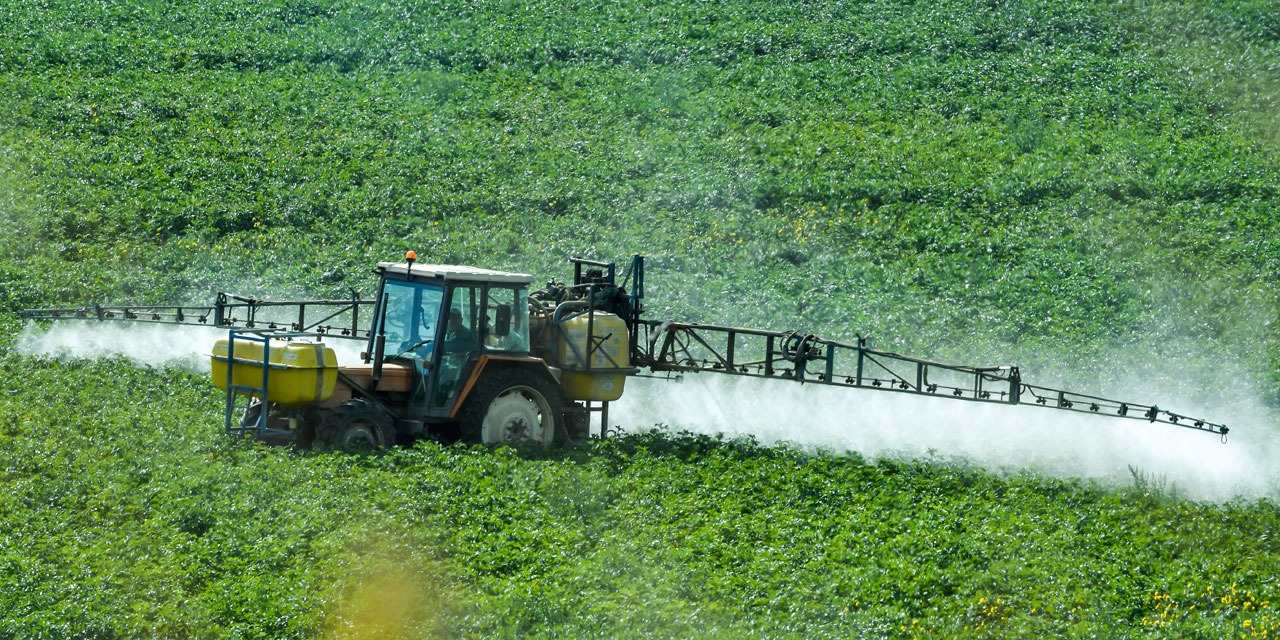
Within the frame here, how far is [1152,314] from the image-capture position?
26.0 meters

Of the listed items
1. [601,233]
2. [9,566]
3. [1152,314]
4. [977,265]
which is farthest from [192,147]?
[9,566]

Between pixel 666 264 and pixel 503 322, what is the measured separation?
12221 mm

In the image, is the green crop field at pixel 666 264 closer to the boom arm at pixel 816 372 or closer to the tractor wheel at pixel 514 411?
the tractor wheel at pixel 514 411

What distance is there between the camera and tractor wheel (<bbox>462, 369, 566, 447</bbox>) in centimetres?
1591

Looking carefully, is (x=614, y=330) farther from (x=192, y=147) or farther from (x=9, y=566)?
(x=192, y=147)

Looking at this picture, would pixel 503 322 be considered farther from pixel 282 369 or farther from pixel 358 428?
pixel 282 369

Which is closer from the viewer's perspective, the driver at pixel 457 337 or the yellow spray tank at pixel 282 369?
the yellow spray tank at pixel 282 369

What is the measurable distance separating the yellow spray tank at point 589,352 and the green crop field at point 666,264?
800mm

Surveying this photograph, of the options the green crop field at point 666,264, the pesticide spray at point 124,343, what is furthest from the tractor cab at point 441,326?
the pesticide spray at point 124,343

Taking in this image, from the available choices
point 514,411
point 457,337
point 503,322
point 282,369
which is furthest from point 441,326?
point 282,369

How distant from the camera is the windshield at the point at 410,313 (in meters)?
15.9

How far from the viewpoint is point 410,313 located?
52.9 ft

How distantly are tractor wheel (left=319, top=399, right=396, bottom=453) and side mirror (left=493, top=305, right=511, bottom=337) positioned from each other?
1578 mm

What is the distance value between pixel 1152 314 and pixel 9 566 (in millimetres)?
20342
